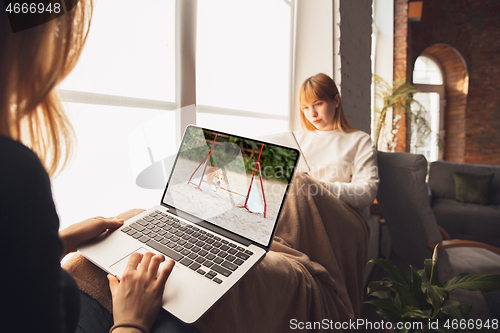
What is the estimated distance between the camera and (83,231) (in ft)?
2.15

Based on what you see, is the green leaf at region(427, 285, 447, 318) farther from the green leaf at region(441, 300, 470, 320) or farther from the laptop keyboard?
the laptop keyboard

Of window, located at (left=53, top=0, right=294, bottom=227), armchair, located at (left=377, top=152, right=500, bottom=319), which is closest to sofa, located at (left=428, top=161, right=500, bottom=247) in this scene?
armchair, located at (left=377, top=152, right=500, bottom=319)

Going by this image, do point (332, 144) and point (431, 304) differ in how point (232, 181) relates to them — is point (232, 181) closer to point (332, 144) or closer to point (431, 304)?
point (431, 304)

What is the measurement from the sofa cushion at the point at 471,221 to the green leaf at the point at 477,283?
8.67ft

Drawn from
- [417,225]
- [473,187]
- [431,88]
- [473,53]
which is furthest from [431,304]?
[473,53]

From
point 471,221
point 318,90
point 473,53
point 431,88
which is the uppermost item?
point 473,53

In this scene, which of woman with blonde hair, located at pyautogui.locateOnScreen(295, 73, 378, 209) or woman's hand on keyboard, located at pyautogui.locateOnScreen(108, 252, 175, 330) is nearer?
woman's hand on keyboard, located at pyautogui.locateOnScreen(108, 252, 175, 330)

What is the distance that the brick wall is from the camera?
6.08m

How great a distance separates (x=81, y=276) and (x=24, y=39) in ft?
1.57

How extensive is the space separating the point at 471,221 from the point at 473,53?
5405 millimetres

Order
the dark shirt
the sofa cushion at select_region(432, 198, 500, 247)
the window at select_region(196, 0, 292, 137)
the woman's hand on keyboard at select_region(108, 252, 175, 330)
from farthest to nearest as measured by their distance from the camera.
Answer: the sofa cushion at select_region(432, 198, 500, 247), the window at select_region(196, 0, 292, 137), the woman's hand on keyboard at select_region(108, 252, 175, 330), the dark shirt

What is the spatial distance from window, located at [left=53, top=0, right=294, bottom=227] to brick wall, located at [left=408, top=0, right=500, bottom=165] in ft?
19.6

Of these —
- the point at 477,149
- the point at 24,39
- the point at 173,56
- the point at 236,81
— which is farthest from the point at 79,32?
the point at 477,149

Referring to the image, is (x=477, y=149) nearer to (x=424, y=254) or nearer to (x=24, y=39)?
(x=424, y=254)
